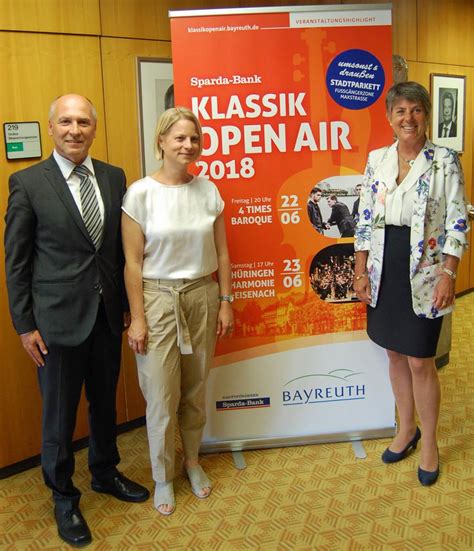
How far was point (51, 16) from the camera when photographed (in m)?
2.79

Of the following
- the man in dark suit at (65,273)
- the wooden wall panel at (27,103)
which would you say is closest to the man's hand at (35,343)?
the man in dark suit at (65,273)

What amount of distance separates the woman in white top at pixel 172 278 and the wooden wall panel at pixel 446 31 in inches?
131

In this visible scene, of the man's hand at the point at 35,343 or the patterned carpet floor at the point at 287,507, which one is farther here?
the patterned carpet floor at the point at 287,507

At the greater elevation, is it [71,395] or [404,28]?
[404,28]

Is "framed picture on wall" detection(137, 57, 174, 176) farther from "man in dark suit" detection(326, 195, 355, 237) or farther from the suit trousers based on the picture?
the suit trousers

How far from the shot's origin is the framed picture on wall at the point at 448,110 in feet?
17.0

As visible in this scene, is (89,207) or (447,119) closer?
(89,207)

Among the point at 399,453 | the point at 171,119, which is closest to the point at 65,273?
the point at 171,119

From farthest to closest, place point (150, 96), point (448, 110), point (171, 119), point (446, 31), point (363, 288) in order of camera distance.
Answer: point (448, 110) → point (446, 31) → point (150, 96) → point (363, 288) → point (171, 119)

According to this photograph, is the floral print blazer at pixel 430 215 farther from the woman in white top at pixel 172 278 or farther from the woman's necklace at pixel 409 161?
the woman in white top at pixel 172 278

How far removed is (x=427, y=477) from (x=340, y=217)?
1.23m

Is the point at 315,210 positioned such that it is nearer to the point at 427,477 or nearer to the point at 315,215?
the point at 315,215

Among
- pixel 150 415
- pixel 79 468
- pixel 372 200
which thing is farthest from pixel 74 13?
pixel 79 468

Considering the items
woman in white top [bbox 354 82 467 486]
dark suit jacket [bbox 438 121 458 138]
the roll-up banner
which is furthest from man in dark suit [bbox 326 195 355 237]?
dark suit jacket [bbox 438 121 458 138]
